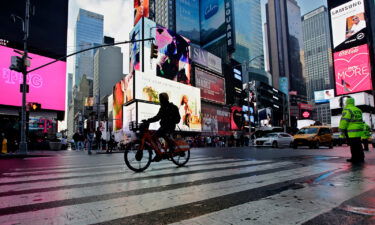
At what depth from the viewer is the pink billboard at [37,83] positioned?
29.2 meters

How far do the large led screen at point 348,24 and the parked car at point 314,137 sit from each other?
53.9 meters

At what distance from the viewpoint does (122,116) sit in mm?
51844

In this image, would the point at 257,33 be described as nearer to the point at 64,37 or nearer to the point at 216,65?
the point at 216,65

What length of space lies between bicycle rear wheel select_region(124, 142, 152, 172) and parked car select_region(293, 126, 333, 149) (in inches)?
595

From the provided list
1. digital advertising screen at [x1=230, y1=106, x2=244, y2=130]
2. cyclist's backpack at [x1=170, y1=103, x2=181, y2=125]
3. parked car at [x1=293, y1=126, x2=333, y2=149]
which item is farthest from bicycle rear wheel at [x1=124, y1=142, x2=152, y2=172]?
digital advertising screen at [x1=230, y1=106, x2=244, y2=130]

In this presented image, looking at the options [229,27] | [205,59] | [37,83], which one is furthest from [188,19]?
[37,83]

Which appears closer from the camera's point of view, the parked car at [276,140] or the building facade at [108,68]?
the parked car at [276,140]

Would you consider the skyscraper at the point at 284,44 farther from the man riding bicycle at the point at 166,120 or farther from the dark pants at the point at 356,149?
the man riding bicycle at the point at 166,120

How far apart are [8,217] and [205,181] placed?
8.39ft

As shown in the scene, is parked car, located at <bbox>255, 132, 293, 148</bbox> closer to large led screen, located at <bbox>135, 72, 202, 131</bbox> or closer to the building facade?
large led screen, located at <bbox>135, 72, 202, 131</bbox>

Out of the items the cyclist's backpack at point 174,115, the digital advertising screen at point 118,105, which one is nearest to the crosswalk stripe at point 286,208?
the cyclist's backpack at point 174,115

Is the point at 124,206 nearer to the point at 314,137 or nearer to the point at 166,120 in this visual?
the point at 166,120

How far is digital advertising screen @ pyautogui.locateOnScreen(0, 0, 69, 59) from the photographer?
30641mm

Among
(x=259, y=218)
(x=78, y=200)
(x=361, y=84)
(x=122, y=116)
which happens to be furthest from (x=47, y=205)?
(x=361, y=84)
